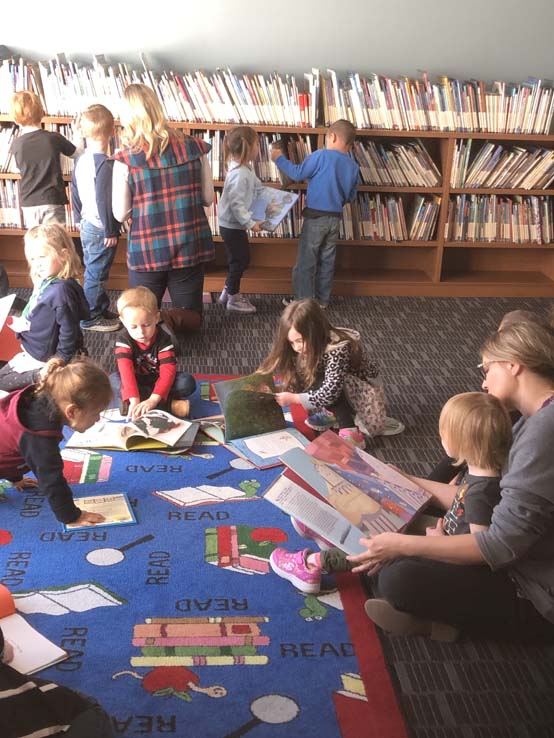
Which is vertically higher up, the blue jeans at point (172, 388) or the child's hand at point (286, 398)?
the child's hand at point (286, 398)

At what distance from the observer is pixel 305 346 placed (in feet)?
10.3

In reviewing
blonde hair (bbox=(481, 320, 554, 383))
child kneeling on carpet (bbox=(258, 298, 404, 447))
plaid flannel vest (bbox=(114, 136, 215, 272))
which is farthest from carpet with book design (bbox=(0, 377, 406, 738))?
plaid flannel vest (bbox=(114, 136, 215, 272))

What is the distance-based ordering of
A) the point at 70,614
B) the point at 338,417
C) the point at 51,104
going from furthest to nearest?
the point at 51,104 → the point at 338,417 → the point at 70,614

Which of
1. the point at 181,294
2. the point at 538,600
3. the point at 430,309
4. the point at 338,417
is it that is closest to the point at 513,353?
the point at 538,600

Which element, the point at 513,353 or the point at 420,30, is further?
the point at 420,30

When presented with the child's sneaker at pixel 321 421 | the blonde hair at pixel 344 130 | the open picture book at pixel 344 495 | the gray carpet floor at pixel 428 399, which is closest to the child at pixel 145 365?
the gray carpet floor at pixel 428 399

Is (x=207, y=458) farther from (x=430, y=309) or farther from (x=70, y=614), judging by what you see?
(x=430, y=309)

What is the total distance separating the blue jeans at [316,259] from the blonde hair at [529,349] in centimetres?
263

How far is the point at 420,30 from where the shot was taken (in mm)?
4906

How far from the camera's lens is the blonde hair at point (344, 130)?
4496 millimetres

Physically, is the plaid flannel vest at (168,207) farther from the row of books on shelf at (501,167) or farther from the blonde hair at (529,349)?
the blonde hair at (529,349)

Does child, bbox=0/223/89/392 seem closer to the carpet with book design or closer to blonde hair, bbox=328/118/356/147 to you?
the carpet with book design

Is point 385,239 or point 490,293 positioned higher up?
Answer: point 385,239

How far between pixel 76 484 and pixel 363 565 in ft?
3.79
